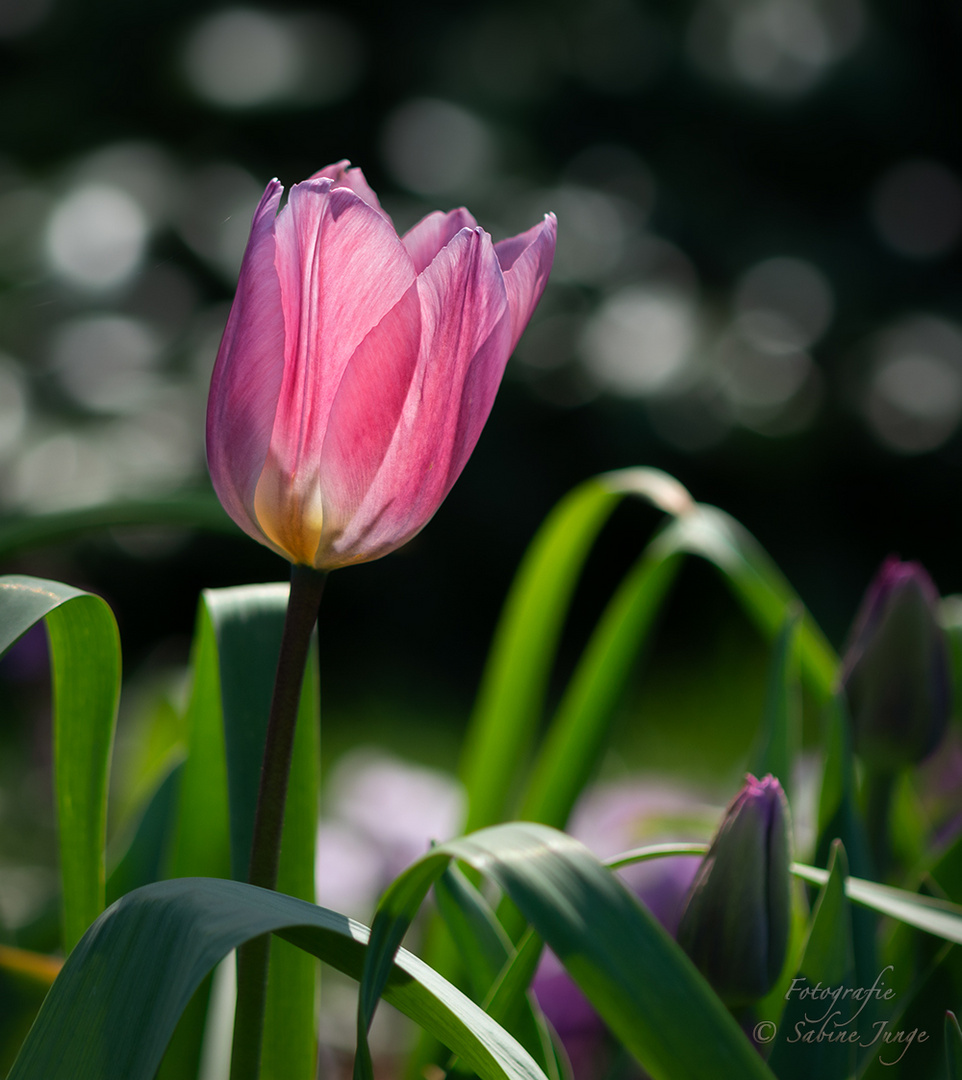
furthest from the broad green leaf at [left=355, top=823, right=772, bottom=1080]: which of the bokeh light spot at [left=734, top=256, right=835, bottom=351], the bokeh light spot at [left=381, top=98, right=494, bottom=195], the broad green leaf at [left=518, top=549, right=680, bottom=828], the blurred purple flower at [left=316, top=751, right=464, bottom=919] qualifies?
the bokeh light spot at [left=734, top=256, right=835, bottom=351]

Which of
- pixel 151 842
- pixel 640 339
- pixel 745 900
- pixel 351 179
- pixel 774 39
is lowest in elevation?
pixel 151 842

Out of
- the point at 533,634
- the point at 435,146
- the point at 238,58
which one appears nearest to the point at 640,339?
the point at 435,146

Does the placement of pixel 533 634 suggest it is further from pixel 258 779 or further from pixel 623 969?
pixel 623 969

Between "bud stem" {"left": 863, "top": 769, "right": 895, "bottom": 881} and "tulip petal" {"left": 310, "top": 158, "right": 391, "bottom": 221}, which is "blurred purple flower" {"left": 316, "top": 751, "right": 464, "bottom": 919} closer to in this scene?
"bud stem" {"left": 863, "top": 769, "right": 895, "bottom": 881}

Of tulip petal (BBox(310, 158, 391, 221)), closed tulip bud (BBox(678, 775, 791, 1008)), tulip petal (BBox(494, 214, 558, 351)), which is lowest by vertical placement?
closed tulip bud (BBox(678, 775, 791, 1008))

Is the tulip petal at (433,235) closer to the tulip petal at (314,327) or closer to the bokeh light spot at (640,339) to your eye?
the tulip petal at (314,327)
